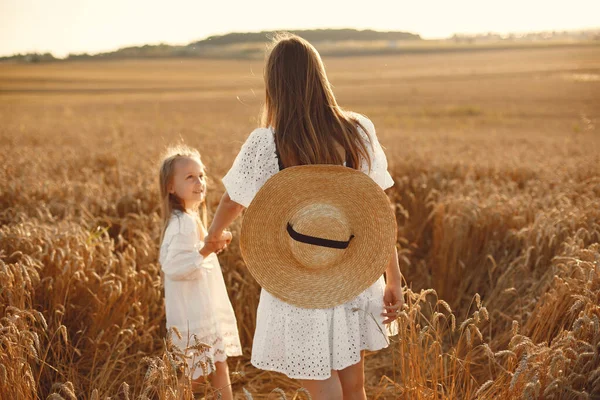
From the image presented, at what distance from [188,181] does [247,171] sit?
824 millimetres

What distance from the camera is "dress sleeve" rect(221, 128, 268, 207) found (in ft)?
8.59

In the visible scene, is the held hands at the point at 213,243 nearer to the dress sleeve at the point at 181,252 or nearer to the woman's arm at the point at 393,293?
the dress sleeve at the point at 181,252

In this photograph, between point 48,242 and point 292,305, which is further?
point 48,242

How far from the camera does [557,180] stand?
6.48 metres

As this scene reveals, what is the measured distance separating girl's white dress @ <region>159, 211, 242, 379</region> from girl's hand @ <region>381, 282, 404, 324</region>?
3.46ft

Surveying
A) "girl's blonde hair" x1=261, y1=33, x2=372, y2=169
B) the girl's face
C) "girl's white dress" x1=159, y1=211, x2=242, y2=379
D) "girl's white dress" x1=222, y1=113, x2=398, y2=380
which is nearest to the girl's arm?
"girl's white dress" x1=159, y1=211, x2=242, y2=379

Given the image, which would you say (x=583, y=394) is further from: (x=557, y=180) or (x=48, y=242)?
(x=557, y=180)

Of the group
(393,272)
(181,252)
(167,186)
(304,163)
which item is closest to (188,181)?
(167,186)

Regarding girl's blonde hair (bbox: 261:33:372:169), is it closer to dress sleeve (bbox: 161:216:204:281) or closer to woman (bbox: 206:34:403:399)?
woman (bbox: 206:34:403:399)

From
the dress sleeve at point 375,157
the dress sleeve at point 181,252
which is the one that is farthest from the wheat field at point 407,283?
the dress sleeve at point 375,157

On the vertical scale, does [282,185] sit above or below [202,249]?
above

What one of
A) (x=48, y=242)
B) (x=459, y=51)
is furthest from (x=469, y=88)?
(x=459, y=51)

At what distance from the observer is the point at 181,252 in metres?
3.21

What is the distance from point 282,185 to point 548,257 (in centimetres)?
280
